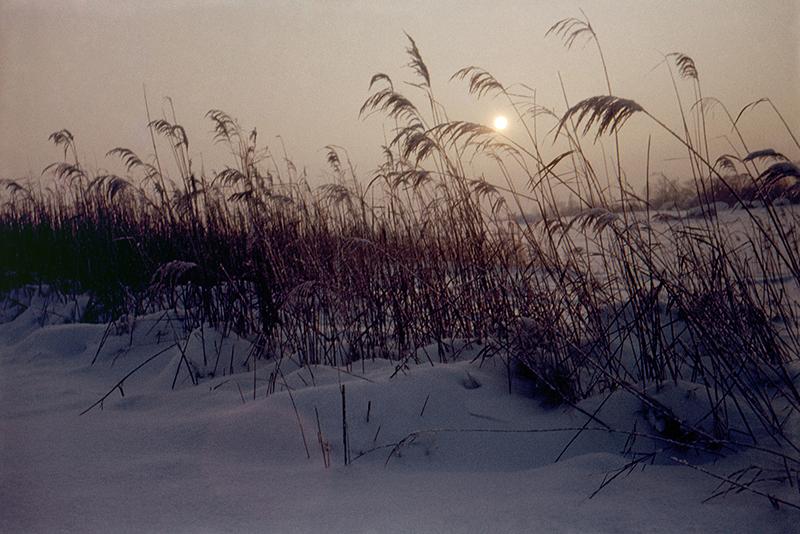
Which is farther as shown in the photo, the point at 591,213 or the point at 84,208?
the point at 84,208

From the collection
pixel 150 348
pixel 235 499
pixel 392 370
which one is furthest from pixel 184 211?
pixel 235 499

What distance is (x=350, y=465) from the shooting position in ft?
5.66

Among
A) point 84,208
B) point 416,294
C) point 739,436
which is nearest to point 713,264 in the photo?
point 739,436

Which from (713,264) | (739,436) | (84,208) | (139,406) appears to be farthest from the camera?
(84,208)

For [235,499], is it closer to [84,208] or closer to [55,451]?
[55,451]

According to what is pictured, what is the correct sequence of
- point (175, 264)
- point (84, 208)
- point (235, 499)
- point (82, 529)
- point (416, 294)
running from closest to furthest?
point (82, 529)
point (235, 499)
point (175, 264)
point (416, 294)
point (84, 208)

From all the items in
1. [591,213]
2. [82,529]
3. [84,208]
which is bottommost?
[82,529]

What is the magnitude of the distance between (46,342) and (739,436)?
3295 mm

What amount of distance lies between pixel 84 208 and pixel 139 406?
419 centimetres

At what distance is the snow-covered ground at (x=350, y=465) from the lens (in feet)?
4.43

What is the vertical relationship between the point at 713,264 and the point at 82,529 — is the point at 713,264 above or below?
above

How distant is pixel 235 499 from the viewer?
4.81 ft

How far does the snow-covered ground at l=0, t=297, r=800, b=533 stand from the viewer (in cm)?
135

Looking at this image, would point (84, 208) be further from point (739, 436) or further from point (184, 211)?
point (739, 436)
